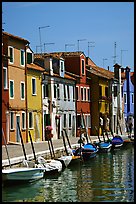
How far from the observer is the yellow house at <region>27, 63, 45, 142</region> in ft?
95.5

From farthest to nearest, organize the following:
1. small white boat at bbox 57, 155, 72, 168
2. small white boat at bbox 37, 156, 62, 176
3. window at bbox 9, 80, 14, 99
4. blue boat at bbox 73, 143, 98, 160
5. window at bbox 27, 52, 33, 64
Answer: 1. window at bbox 27, 52, 33, 64
2. window at bbox 9, 80, 14, 99
3. blue boat at bbox 73, 143, 98, 160
4. small white boat at bbox 57, 155, 72, 168
5. small white boat at bbox 37, 156, 62, 176

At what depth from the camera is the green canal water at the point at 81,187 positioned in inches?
481

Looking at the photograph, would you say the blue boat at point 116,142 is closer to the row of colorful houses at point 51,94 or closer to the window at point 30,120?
the row of colorful houses at point 51,94

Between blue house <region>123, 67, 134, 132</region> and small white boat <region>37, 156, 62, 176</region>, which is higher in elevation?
blue house <region>123, 67, 134, 132</region>

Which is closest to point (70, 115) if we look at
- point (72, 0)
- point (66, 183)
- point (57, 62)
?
point (57, 62)

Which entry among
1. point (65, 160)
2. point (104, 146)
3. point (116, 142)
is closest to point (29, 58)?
point (104, 146)

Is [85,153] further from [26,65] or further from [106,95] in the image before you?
[106,95]

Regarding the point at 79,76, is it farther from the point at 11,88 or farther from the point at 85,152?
the point at 85,152

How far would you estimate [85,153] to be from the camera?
77.2 ft

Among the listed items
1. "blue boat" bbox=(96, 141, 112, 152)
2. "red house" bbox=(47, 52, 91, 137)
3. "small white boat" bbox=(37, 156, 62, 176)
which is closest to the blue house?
"red house" bbox=(47, 52, 91, 137)

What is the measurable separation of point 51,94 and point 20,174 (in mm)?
17921

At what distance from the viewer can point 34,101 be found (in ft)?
98.3

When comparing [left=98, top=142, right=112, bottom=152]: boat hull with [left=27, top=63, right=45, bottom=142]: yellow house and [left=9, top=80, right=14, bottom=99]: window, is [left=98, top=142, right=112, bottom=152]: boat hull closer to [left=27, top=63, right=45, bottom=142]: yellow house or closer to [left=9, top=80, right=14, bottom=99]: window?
[left=27, top=63, right=45, bottom=142]: yellow house

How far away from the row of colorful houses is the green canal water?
3.42 metres
